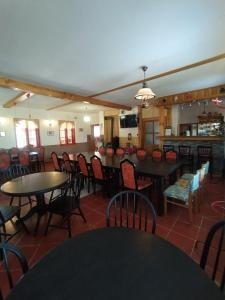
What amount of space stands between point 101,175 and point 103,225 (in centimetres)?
112

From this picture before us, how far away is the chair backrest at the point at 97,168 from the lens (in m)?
3.33

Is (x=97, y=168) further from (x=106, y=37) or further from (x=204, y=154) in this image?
(x=204, y=154)

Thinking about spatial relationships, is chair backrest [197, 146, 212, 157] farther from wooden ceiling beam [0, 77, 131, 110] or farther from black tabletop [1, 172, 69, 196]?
black tabletop [1, 172, 69, 196]

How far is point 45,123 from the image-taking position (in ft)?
25.7

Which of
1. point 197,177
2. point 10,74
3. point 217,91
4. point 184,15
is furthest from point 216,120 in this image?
point 10,74

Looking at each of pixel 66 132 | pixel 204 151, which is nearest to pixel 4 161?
pixel 66 132

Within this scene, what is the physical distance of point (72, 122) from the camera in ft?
29.6

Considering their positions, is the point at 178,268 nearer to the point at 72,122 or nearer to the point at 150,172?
the point at 150,172

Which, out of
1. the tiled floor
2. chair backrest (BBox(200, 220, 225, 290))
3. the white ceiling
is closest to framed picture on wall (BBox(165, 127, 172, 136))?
the white ceiling

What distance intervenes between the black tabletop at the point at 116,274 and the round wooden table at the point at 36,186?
132 centimetres

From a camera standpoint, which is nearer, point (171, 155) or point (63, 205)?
point (63, 205)

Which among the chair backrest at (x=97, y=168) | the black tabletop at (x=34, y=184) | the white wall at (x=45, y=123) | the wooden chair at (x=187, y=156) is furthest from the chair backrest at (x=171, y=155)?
the white wall at (x=45, y=123)

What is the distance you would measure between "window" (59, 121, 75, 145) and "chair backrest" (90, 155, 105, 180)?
18.4 feet

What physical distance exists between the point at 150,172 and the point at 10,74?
3382 millimetres
